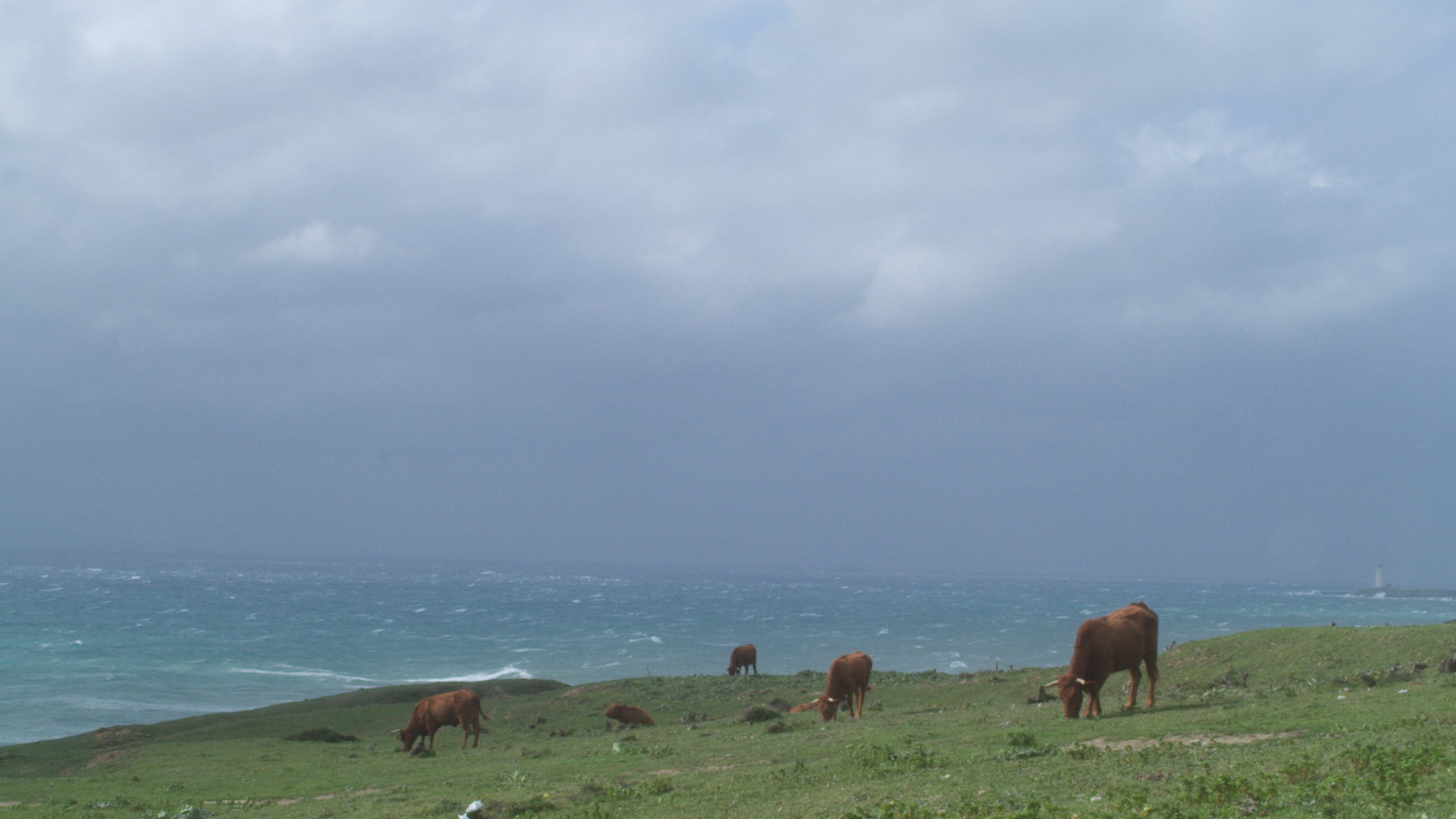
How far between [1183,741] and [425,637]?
87.5 meters

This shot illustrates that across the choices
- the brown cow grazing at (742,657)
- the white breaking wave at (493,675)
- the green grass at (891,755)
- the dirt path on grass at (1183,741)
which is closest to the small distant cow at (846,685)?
the green grass at (891,755)

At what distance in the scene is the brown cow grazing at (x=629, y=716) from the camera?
34.3 meters

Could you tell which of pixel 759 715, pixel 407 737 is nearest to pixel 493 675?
pixel 407 737

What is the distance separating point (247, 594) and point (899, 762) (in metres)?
152

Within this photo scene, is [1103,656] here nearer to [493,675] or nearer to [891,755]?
[891,755]

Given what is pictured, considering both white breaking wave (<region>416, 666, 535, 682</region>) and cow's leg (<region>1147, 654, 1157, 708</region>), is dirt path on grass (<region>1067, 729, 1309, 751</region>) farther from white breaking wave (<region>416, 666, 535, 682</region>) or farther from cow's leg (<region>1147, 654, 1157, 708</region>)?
white breaking wave (<region>416, 666, 535, 682</region>)

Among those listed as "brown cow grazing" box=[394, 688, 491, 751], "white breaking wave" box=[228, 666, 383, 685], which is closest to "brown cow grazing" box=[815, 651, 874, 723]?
"brown cow grazing" box=[394, 688, 491, 751]

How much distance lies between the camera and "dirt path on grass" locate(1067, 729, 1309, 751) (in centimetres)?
1459

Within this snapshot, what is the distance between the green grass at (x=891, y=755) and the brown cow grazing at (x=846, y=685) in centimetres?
A: 109

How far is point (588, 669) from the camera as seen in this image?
70562 mm

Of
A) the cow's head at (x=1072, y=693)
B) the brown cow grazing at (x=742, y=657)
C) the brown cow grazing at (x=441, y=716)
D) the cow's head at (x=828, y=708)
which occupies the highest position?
the cow's head at (x=1072, y=693)

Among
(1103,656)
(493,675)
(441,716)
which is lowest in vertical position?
(493,675)

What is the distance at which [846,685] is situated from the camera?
28.6 meters

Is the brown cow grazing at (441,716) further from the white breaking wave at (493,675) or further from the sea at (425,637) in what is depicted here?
the white breaking wave at (493,675)
